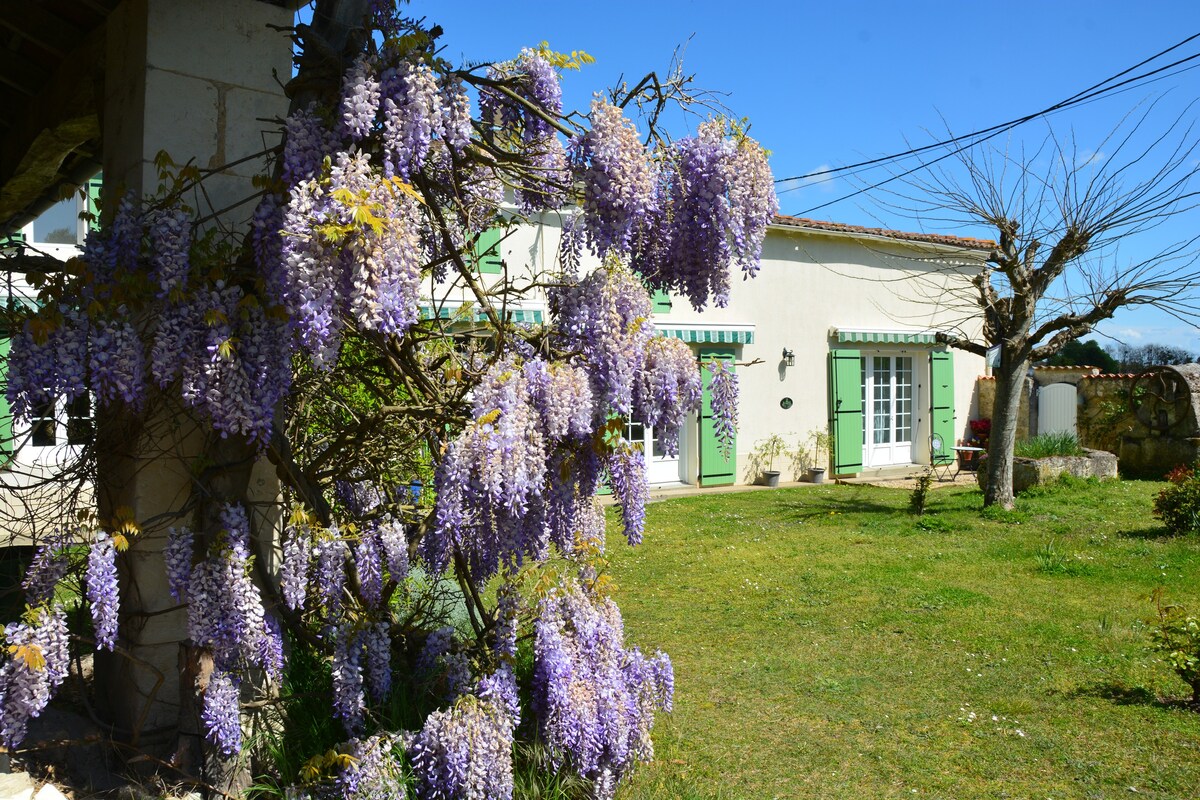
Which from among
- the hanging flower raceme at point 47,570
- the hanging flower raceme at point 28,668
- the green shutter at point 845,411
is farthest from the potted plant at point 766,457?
the hanging flower raceme at point 28,668

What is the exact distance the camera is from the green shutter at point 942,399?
1451 cm

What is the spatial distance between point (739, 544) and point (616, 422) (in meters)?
5.79

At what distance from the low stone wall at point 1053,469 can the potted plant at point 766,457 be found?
3.01 metres

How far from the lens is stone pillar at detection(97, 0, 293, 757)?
2.94 metres

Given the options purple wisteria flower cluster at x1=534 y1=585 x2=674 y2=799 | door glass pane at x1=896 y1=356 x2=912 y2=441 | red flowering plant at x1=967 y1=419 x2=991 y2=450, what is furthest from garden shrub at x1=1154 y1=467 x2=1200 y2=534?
purple wisteria flower cluster at x1=534 y1=585 x2=674 y2=799

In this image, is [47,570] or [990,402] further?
[990,402]

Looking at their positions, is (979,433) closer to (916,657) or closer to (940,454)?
(940,454)

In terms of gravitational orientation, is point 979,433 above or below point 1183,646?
above

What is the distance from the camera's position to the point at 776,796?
324cm

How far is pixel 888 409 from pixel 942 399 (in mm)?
925

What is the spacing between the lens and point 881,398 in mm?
14570

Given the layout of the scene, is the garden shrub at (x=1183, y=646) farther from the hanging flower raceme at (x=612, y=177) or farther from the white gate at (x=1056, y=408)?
the white gate at (x=1056, y=408)

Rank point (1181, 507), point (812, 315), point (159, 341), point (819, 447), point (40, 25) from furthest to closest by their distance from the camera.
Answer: point (819, 447), point (812, 315), point (1181, 507), point (40, 25), point (159, 341)

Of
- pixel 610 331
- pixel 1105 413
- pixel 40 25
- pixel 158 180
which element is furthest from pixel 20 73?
pixel 1105 413
